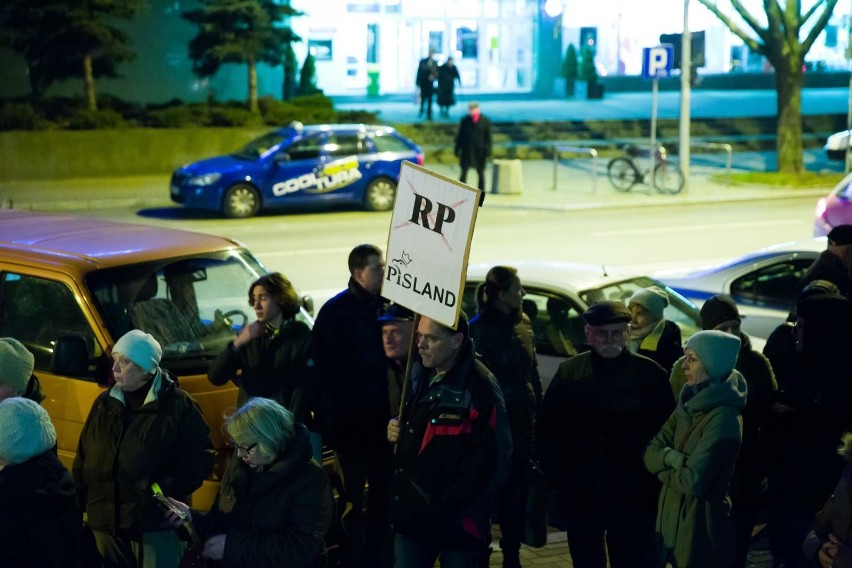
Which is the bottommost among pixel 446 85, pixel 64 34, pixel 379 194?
pixel 379 194

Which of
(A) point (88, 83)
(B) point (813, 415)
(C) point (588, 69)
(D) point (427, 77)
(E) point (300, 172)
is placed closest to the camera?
(B) point (813, 415)

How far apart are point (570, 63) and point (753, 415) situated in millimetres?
41375

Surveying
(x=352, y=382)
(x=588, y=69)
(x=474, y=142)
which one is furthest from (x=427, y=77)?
(x=352, y=382)

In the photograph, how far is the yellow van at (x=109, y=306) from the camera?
6.91 m

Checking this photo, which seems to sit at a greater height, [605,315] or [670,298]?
[605,315]

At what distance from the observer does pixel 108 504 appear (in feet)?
18.6

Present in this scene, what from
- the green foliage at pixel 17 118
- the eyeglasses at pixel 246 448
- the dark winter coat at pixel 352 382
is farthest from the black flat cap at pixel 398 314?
the green foliage at pixel 17 118

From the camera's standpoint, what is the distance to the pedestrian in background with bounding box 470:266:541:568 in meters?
6.84

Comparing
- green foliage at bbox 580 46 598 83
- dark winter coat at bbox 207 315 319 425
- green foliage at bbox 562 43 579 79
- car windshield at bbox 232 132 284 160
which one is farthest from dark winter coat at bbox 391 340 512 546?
green foliage at bbox 562 43 579 79

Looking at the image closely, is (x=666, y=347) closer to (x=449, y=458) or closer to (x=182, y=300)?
(x=449, y=458)

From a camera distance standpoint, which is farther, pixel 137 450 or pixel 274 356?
pixel 274 356

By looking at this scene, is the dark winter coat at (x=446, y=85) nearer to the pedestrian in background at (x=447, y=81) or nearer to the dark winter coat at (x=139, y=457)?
the pedestrian in background at (x=447, y=81)

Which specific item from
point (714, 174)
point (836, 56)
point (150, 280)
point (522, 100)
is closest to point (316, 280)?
point (150, 280)

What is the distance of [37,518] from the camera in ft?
16.0
